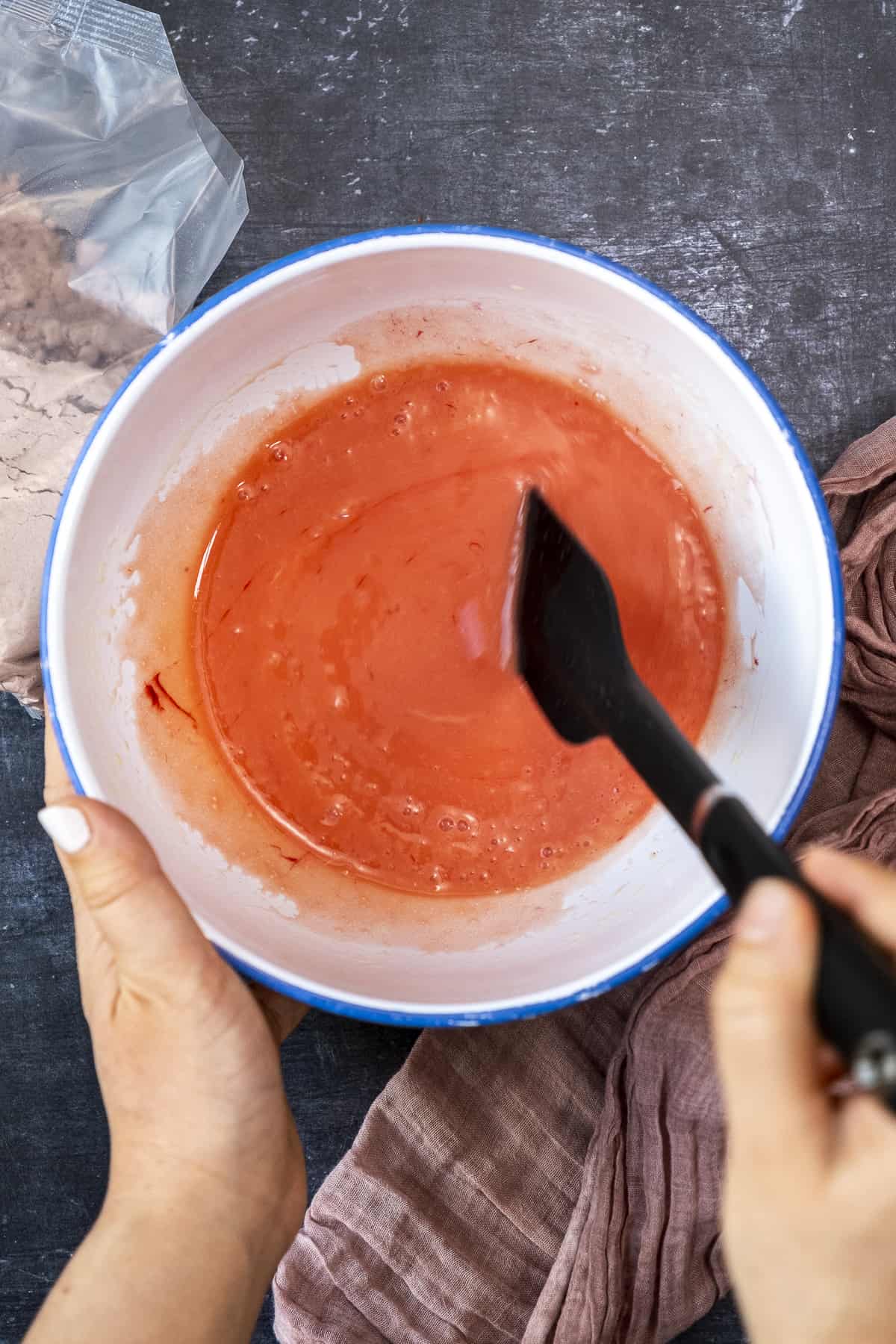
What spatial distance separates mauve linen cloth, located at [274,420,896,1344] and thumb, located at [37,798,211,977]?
0.41 meters

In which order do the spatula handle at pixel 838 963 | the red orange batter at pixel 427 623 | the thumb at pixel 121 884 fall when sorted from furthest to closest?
the red orange batter at pixel 427 623
the thumb at pixel 121 884
the spatula handle at pixel 838 963

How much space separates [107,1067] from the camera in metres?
0.83

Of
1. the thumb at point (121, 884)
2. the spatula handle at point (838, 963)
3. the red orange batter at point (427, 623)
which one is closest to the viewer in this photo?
the spatula handle at point (838, 963)

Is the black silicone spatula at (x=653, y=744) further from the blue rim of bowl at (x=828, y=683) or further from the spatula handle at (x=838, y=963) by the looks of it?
the blue rim of bowl at (x=828, y=683)

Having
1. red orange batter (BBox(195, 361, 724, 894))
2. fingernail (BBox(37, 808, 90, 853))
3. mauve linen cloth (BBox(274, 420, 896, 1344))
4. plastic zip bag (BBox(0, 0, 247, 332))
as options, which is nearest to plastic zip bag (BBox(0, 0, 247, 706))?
plastic zip bag (BBox(0, 0, 247, 332))

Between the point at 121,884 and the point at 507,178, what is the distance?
850 mm

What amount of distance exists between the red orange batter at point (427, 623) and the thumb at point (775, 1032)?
0.46 metres

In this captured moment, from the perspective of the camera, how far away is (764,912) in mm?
546

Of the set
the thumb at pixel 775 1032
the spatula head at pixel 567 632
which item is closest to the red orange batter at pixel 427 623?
the spatula head at pixel 567 632

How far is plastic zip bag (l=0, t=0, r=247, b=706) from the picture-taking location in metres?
1.06

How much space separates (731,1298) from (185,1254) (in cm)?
62

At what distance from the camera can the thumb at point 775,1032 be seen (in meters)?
0.53

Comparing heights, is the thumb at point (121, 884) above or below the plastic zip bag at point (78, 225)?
below

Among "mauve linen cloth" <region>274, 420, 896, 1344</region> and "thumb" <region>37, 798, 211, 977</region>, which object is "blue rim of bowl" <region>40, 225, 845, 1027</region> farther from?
"mauve linen cloth" <region>274, 420, 896, 1344</region>
